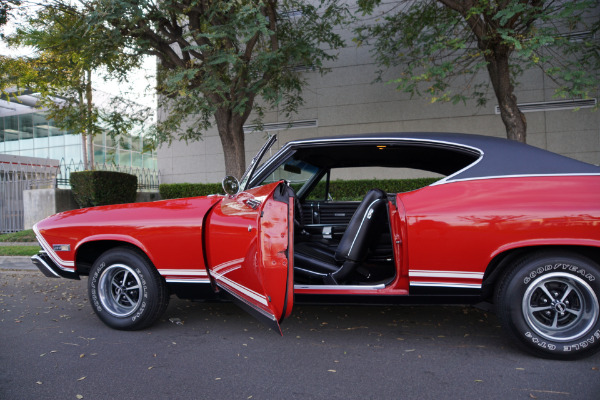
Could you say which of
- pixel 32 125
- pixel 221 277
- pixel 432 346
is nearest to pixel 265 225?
pixel 221 277

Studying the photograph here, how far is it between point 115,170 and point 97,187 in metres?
1.35

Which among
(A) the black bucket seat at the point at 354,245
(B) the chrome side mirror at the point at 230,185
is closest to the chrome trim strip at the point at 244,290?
(A) the black bucket seat at the point at 354,245

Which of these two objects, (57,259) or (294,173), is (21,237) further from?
(294,173)

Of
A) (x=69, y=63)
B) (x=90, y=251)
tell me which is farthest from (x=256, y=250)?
(x=69, y=63)

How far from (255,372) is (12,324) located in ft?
8.94

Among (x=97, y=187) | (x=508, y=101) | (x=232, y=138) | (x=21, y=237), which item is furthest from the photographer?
(x=97, y=187)

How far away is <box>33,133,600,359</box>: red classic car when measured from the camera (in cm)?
288

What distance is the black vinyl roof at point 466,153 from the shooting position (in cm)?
306

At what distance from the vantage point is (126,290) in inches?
150

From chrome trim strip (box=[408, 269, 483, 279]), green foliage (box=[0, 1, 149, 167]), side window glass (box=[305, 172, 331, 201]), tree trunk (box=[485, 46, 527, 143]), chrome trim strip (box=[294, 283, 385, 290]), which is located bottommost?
chrome trim strip (box=[294, 283, 385, 290])

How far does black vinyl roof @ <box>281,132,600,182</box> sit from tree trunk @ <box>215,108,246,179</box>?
251 inches

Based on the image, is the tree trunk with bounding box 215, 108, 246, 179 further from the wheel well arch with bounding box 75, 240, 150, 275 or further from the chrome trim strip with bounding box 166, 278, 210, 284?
→ the chrome trim strip with bounding box 166, 278, 210, 284

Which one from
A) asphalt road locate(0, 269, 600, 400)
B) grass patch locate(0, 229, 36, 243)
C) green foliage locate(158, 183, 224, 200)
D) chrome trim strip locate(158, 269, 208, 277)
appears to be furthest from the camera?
green foliage locate(158, 183, 224, 200)

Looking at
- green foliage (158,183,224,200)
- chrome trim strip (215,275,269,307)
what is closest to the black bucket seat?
chrome trim strip (215,275,269,307)
